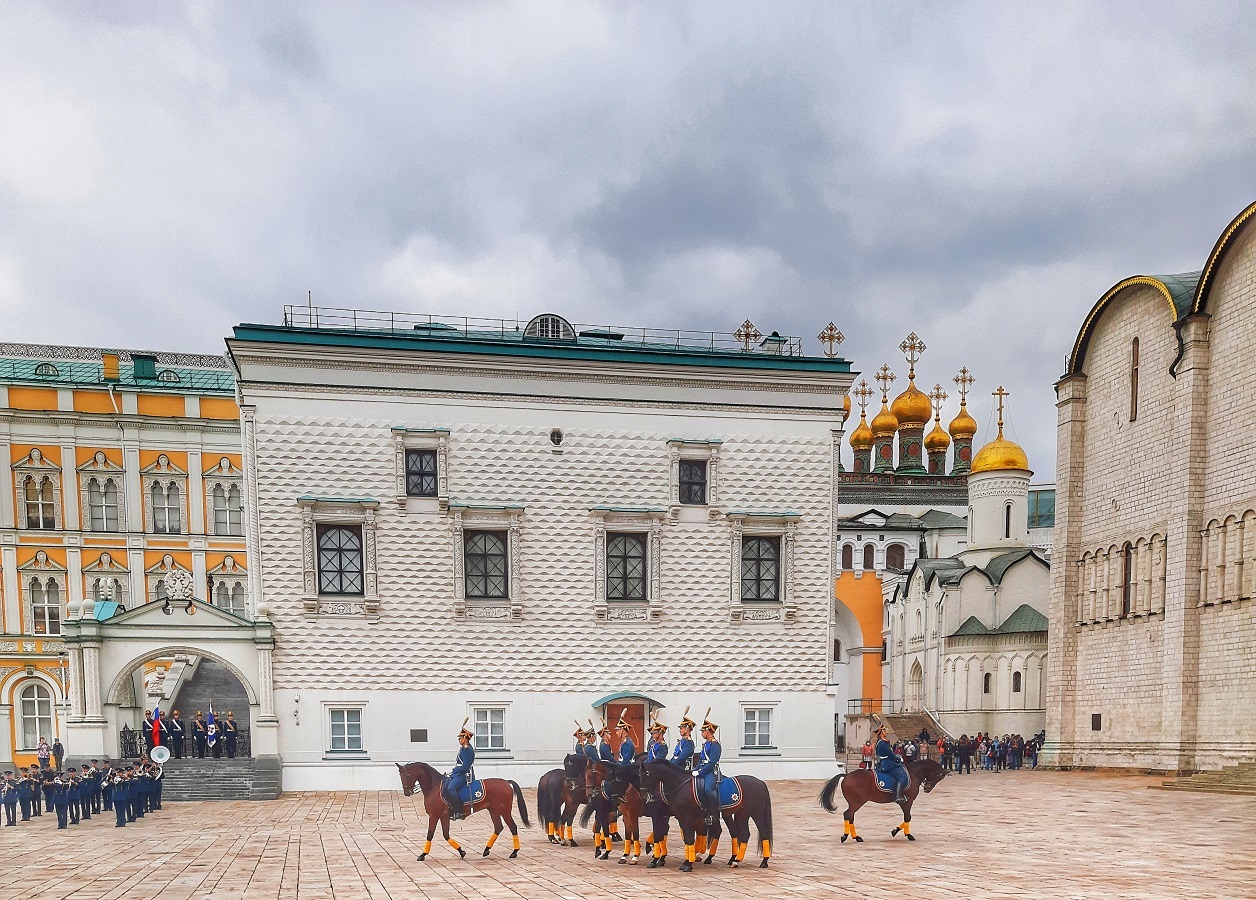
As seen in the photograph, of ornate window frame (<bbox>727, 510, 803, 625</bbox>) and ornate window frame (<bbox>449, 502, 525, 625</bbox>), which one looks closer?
ornate window frame (<bbox>449, 502, 525, 625</bbox>)

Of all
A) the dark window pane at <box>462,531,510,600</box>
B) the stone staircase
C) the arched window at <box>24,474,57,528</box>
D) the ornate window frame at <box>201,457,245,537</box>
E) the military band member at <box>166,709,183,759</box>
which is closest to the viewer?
the stone staircase

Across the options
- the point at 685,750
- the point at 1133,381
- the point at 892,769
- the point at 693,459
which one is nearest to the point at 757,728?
the point at 693,459

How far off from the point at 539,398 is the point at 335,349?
5012 mm

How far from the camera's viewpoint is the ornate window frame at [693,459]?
2606 centimetres

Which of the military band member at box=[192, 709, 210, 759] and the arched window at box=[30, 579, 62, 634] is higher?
the arched window at box=[30, 579, 62, 634]

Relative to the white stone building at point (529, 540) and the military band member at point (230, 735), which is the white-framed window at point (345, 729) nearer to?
the white stone building at point (529, 540)

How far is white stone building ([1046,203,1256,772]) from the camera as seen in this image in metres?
24.3

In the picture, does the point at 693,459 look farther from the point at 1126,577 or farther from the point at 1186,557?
the point at 1126,577

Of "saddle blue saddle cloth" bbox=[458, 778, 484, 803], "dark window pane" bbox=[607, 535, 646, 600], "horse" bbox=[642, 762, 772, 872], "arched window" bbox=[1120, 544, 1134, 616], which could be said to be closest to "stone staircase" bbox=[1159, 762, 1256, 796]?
"arched window" bbox=[1120, 544, 1134, 616]

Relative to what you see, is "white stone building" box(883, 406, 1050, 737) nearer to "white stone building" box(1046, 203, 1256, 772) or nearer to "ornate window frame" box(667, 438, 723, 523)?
"white stone building" box(1046, 203, 1256, 772)

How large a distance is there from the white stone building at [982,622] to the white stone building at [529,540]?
1695 cm

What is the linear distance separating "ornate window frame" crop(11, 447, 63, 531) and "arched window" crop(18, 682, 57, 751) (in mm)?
5581

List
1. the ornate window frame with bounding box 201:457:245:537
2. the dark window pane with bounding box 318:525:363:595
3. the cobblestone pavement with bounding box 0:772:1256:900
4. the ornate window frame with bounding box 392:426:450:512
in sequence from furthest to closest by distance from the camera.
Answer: the ornate window frame with bounding box 201:457:245:537 → the ornate window frame with bounding box 392:426:450:512 → the dark window pane with bounding box 318:525:363:595 → the cobblestone pavement with bounding box 0:772:1256:900

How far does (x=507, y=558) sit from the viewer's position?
83.1 feet
